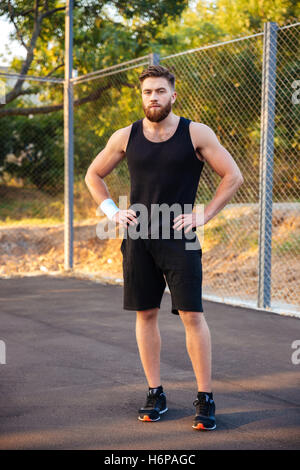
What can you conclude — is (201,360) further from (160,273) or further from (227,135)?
(227,135)

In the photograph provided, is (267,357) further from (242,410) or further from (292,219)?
(292,219)

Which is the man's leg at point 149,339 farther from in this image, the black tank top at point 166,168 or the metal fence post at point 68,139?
the metal fence post at point 68,139

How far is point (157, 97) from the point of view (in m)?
3.24

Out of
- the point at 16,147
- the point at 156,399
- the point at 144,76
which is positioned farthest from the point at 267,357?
the point at 16,147

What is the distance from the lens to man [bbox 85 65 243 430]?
326cm

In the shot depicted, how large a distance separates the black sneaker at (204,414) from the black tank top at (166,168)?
898 millimetres

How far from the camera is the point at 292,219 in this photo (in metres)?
10.5

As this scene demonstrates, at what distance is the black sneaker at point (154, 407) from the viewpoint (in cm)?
345

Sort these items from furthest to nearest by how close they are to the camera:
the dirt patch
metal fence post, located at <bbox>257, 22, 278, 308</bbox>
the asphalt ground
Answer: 1. the dirt patch
2. metal fence post, located at <bbox>257, 22, 278, 308</bbox>
3. the asphalt ground

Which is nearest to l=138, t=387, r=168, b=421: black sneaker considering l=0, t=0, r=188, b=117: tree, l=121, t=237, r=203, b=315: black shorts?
l=121, t=237, r=203, b=315: black shorts

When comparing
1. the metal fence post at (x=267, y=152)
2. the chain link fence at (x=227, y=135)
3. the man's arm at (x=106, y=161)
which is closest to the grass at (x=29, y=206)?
the chain link fence at (x=227, y=135)

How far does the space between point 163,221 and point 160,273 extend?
0.99ft

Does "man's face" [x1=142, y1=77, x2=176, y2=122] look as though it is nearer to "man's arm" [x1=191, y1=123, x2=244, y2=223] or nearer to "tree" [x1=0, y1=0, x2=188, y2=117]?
"man's arm" [x1=191, y1=123, x2=244, y2=223]

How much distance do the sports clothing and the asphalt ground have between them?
0.67 m
